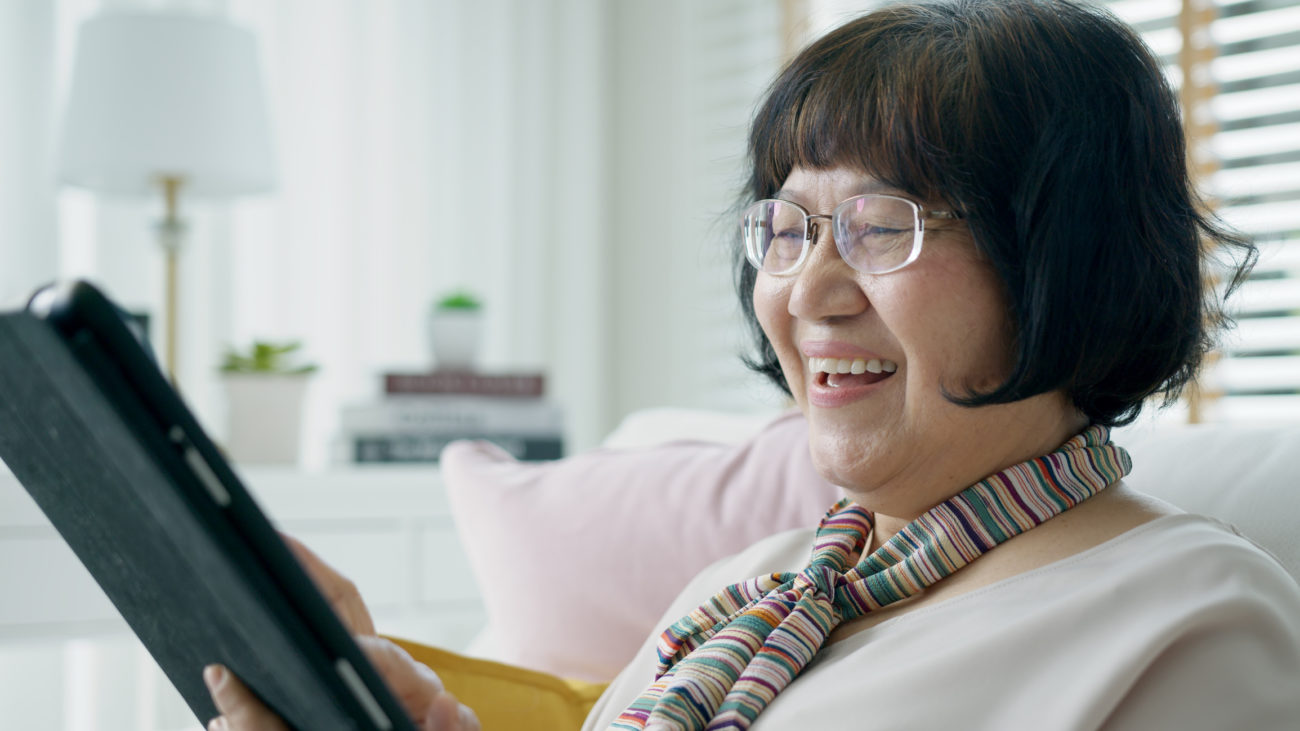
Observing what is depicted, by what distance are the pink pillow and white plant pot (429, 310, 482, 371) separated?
115cm

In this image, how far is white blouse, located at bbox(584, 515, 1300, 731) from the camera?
63 cm

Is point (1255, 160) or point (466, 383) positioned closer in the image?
point (1255, 160)

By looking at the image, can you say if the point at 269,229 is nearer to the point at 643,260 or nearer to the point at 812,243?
the point at 643,260

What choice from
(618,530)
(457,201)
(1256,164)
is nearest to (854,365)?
(618,530)

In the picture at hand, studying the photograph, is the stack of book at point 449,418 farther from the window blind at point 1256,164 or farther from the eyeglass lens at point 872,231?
the eyeglass lens at point 872,231

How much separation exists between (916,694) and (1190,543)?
190mm

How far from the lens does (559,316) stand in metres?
3.10

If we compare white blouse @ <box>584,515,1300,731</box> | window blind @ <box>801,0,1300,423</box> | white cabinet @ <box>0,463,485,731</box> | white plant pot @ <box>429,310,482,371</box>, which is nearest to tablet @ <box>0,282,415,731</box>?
white blouse @ <box>584,515,1300,731</box>

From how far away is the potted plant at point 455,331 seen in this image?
2.48 metres

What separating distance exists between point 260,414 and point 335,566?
404 millimetres

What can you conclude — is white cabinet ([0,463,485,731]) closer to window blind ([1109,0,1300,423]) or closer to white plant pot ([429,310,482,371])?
white plant pot ([429,310,482,371])

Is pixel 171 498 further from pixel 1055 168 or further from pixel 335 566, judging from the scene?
pixel 335 566

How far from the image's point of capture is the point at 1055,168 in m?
0.75

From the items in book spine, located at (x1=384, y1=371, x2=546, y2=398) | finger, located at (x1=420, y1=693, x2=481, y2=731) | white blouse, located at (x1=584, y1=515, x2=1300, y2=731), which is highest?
white blouse, located at (x1=584, y1=515, x2=1300, y2=731)
